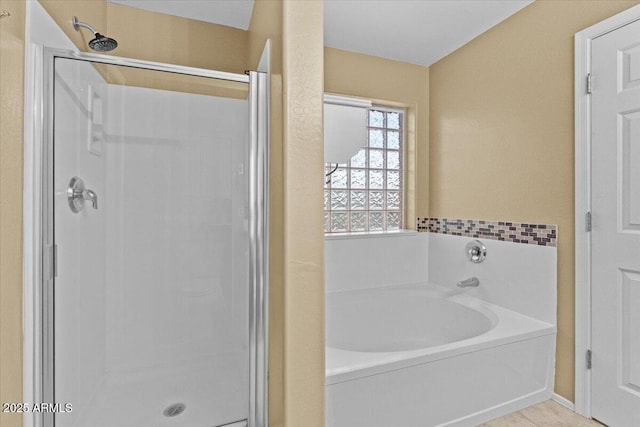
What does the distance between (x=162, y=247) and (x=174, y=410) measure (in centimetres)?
80

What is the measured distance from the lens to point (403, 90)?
2.91m

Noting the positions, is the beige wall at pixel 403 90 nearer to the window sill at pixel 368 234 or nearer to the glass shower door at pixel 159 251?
the window sill at pixel 368 234

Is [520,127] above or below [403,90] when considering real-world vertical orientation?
below

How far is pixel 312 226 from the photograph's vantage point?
1301mm

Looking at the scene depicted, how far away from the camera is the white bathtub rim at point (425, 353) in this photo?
4.74 feet

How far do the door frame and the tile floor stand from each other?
0.05 metres

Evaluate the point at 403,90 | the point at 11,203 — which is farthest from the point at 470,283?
the point at 11,203

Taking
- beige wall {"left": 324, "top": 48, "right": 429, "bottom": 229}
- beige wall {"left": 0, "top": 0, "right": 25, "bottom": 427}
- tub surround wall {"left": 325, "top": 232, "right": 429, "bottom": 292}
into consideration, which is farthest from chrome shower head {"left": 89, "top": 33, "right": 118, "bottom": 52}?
tub surround wall {"left": 325, "top": 232, "right": 429, "bottom": 292}

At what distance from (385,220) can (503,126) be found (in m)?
1.14

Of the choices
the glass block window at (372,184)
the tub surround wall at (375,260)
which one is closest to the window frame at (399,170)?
the glass block window at (372,184)

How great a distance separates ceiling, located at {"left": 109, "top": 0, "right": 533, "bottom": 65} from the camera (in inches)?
85.0

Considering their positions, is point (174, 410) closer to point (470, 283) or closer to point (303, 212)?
point (303, 212)

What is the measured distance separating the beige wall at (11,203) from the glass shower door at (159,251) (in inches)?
11.5

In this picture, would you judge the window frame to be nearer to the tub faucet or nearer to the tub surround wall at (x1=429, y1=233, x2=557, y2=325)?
the tub surround wall at (x1=429, y1=233, x2=557, y2=325)
